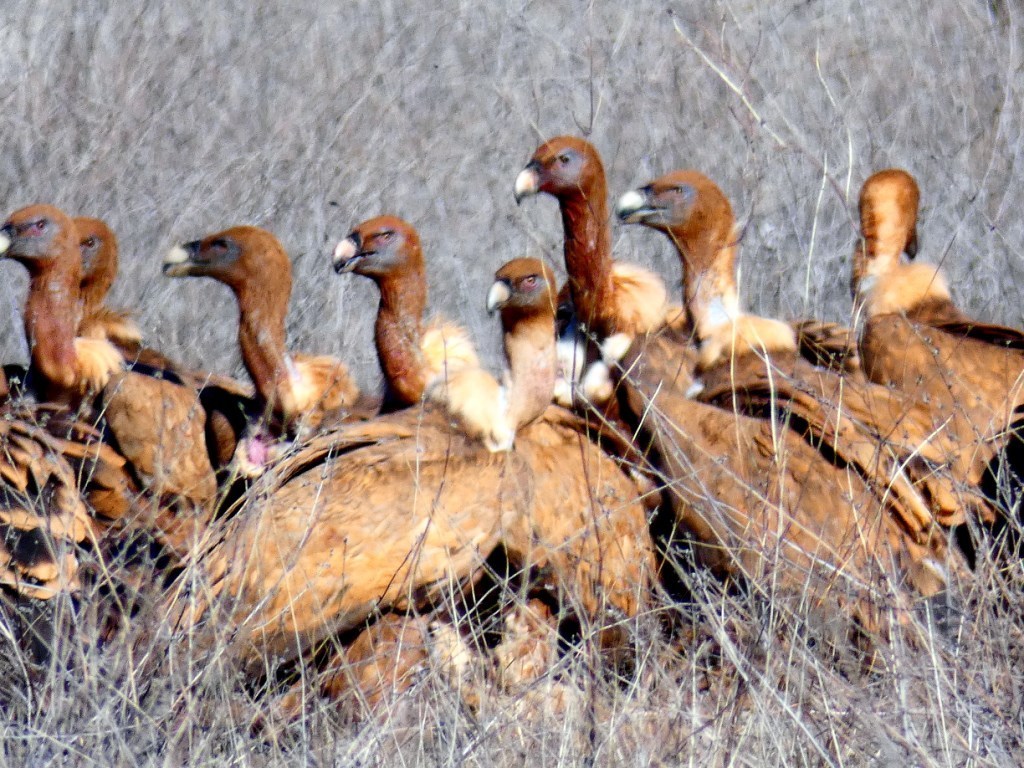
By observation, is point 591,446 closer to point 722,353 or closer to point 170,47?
point 722,353

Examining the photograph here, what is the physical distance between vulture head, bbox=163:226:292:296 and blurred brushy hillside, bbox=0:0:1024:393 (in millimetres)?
1155

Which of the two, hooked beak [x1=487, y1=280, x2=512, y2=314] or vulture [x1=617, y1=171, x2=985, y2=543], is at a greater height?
hooked beak [x1=487, y1=280, x2=512, y2=314]

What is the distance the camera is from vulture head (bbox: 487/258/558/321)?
210 inches

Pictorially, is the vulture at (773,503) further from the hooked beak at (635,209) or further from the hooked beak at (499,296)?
the hooked beak at (635,209)

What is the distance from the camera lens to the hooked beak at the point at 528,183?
6.20 metres

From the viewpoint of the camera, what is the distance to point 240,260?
642 cm

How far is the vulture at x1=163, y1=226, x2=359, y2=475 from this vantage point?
623cm

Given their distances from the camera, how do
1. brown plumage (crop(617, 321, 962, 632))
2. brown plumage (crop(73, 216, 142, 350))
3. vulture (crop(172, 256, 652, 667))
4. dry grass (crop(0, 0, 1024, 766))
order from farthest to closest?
1. dry grass (crop(0, 0, 1024, 766))
2. brown plumage (crop(73, 216, 142, 350))
3. vulture (crop(172, 256, 652, 667))
4. brown plumage (crop(617, 321, 962, 632))

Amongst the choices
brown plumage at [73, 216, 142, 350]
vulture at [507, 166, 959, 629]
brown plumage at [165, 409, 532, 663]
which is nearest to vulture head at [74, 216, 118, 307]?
brown plumage at [73, 216, 142, 350]

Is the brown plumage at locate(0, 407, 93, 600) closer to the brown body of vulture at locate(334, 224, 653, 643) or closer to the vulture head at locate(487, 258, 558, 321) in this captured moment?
the brown body of vulture at locate(334, 224, 653, 643)

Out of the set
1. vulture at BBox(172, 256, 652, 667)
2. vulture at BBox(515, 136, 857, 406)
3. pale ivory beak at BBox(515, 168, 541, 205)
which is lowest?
vulture at BBox(172, 256, 652, 667)

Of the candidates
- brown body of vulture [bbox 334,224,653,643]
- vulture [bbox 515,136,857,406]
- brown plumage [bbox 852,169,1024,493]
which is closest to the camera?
brown body of vulture [bbox 334,224,653,643]

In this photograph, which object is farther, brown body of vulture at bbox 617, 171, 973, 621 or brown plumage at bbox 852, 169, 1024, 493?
brown plumage at bbox 852, 169, 1024, 493

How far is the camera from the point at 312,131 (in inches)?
335
